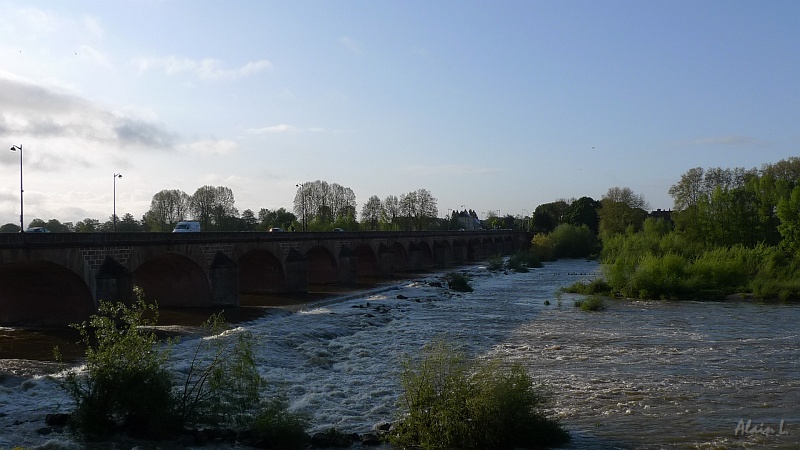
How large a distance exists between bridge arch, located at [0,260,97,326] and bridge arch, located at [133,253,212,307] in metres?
6.60

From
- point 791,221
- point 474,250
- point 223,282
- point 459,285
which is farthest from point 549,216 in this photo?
point 223,282

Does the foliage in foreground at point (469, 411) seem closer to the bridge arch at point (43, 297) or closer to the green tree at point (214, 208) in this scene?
the bridge arch at point (43, 297)

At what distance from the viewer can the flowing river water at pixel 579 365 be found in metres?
12.9

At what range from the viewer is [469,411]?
10836 millimetres

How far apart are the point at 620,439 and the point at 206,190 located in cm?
8798

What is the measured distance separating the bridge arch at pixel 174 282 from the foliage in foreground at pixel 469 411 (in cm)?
2365

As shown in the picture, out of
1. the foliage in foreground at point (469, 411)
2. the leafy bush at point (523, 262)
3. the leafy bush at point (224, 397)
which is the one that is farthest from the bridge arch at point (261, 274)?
the leafy bush at point (523, 262)

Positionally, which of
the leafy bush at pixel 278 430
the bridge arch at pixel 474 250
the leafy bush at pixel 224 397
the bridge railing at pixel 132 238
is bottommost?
the leafy bush at pixel 278 430

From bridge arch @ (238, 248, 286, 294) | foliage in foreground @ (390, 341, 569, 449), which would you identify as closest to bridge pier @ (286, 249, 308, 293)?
bridge arch @ (238, 248, 286, 294)

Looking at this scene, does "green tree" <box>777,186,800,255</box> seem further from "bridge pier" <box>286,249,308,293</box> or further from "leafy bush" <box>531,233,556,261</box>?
"leafy bush" <box>531,233,556,261</box>

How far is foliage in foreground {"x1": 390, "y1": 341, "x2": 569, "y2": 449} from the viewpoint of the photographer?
1069 cm

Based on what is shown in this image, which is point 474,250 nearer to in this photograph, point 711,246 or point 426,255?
point 426,255

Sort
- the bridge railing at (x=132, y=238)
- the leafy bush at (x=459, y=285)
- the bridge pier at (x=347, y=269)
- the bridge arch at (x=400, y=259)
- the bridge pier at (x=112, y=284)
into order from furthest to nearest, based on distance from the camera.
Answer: the bridge arch at (x=400, y=259) < the bridge pier at (x=347, y=269) < the leafy bush at (x=459, y=285) < the bridge pier at (x=112, y=284) < the bridge railing at (x=132, y=238)
